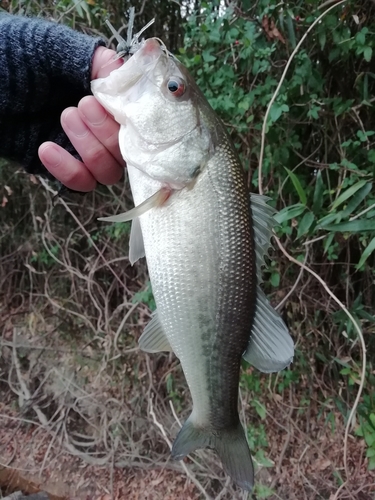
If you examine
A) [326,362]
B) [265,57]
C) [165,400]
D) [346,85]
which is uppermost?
[265,57]

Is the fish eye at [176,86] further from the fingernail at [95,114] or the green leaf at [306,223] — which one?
the green leaf at [306,223]

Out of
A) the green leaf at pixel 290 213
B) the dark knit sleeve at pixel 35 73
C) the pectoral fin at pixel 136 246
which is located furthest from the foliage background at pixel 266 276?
the dark knit sleeve at pixel 35 73

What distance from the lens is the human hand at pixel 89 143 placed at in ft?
3.43

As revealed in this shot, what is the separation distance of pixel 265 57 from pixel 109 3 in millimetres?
1219

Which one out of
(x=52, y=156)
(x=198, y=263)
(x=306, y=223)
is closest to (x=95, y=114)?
(x=52, y=156)

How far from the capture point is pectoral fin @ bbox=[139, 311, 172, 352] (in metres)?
1.09

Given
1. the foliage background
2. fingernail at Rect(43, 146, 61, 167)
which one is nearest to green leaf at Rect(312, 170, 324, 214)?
the foliage background

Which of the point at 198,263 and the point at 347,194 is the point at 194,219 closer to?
the point at 198,263

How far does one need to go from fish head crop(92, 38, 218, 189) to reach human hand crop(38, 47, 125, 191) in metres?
0.05

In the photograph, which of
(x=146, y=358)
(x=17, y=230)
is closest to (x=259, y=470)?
(x=146, y=358)

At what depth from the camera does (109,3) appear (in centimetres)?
266

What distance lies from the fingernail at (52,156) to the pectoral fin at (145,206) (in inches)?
8.8

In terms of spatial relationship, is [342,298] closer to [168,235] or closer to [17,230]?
[168,235]

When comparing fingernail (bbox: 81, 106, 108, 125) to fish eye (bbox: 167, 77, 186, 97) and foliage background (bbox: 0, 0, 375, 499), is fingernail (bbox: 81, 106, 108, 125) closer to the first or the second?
fish eye (bbox: 167, 77, 186, 97)
